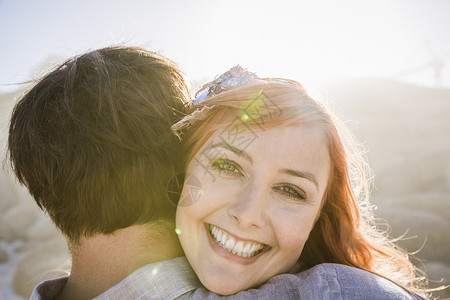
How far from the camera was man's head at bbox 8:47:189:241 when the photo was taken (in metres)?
1.54

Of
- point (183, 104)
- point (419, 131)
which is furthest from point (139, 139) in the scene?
point (419, 131)

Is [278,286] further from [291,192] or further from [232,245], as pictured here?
[291,192]

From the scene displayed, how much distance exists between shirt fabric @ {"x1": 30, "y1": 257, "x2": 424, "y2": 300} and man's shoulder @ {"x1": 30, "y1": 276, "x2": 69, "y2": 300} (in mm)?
504

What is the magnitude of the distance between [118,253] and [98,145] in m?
0.51

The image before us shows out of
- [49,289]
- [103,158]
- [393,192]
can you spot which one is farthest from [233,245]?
[393,192]

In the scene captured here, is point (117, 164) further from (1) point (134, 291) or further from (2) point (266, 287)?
(2) point (266, 287)

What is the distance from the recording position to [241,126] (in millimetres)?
1562

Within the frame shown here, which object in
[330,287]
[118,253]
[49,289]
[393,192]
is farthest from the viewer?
[393,192]

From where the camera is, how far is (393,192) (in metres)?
4.43

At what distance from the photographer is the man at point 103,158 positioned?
1.55 m

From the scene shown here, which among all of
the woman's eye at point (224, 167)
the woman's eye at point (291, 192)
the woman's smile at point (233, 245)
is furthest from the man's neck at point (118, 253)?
the woman's eye at point (291, 192)

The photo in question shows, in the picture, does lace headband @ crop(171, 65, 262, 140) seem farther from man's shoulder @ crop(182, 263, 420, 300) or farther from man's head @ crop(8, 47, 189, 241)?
man's shoulder @ crop(182, 263, 420, 300)

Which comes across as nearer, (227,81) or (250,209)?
(250,209)

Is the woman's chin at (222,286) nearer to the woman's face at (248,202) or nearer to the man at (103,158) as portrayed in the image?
the woman's face at (248,202)
